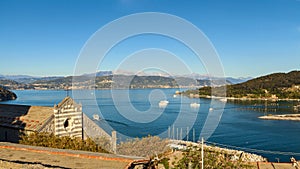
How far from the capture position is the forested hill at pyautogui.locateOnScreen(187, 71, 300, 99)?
13175 cm

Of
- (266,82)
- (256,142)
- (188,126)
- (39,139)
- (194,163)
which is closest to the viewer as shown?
(194,163)

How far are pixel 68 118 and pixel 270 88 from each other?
141518 mm

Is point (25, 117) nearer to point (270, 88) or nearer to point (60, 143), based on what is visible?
point (60, 143)

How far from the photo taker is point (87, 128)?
1597 cm

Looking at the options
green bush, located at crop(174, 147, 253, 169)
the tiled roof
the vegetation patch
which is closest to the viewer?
green bush, located at crop(174, 147, 253, 169)

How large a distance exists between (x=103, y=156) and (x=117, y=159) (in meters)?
0.57

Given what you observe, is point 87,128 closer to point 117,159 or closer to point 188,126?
point 117,159

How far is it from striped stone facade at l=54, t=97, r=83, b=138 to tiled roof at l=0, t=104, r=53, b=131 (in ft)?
1.57

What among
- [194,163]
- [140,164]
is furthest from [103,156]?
[194,163]

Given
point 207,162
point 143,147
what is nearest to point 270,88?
point 143,147

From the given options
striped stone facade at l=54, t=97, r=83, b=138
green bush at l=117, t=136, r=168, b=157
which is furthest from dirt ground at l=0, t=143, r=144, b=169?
striped stone facade at l=54, t=97, r=83, b=138

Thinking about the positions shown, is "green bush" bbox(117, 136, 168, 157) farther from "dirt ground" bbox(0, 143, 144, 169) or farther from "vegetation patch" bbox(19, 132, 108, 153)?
"dirt ground" bbox(0, 143, 144, 169)

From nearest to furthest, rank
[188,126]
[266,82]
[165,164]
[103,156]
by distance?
[103,156] → [165,164] → [188,126] → [266,82]

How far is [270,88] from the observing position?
14188 cm
